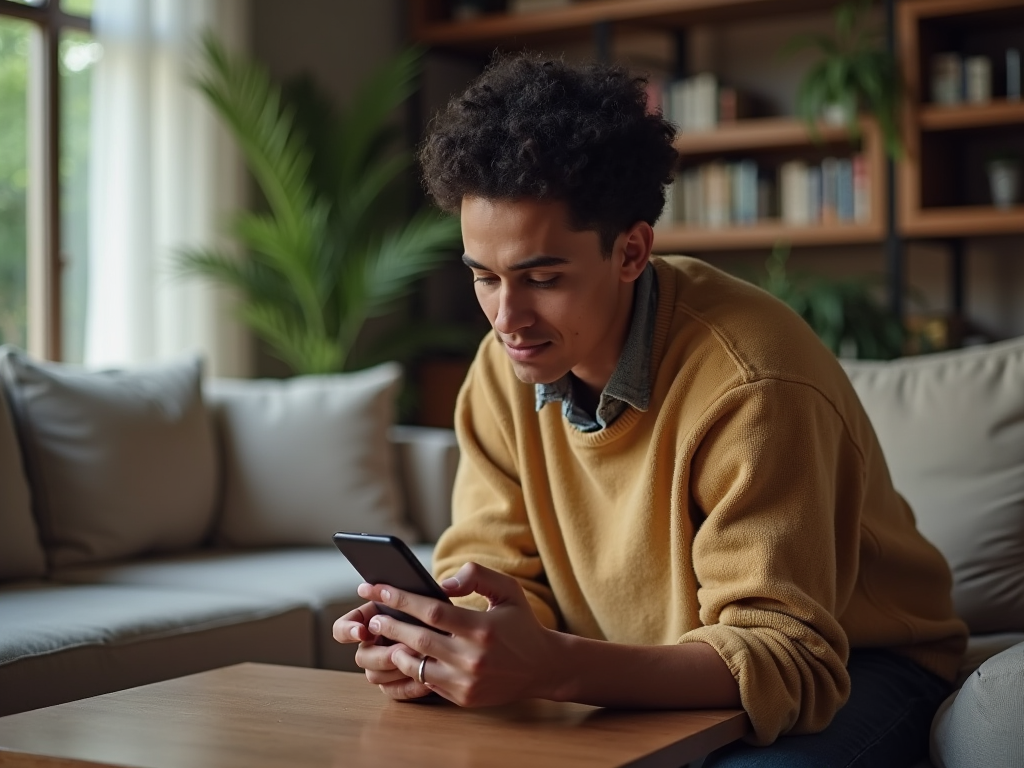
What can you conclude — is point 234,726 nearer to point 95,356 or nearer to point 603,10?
point 95,356

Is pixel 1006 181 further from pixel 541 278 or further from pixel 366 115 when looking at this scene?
pixel 541 278

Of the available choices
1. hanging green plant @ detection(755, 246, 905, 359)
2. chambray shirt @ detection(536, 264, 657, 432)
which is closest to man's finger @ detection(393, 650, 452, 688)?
chambray shirt @ detection(536, 264, 657, 432)

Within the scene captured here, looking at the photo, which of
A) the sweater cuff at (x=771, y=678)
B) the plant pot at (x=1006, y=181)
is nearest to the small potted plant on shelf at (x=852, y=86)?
the plant pot at (x=1006, y=181)

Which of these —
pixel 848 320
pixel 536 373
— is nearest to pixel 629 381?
pixel 536 373

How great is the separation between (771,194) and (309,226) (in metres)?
1.61

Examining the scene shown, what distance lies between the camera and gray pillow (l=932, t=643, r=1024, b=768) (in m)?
1.30

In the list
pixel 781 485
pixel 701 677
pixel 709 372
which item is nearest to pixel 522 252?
pixel 709 372

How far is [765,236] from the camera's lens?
4.36 meters

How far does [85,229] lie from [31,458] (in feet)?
4.57

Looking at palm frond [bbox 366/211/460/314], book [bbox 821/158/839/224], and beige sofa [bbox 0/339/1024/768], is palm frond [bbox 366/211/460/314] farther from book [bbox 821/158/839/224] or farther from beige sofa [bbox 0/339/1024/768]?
book [bbox 821/158/839/224]

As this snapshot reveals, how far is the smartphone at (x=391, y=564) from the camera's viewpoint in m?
1.18

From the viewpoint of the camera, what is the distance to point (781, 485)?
132cm

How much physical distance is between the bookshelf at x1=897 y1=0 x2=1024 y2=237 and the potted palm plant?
57.0 inches

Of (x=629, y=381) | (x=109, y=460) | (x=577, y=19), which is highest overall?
(x=577, y=19)
